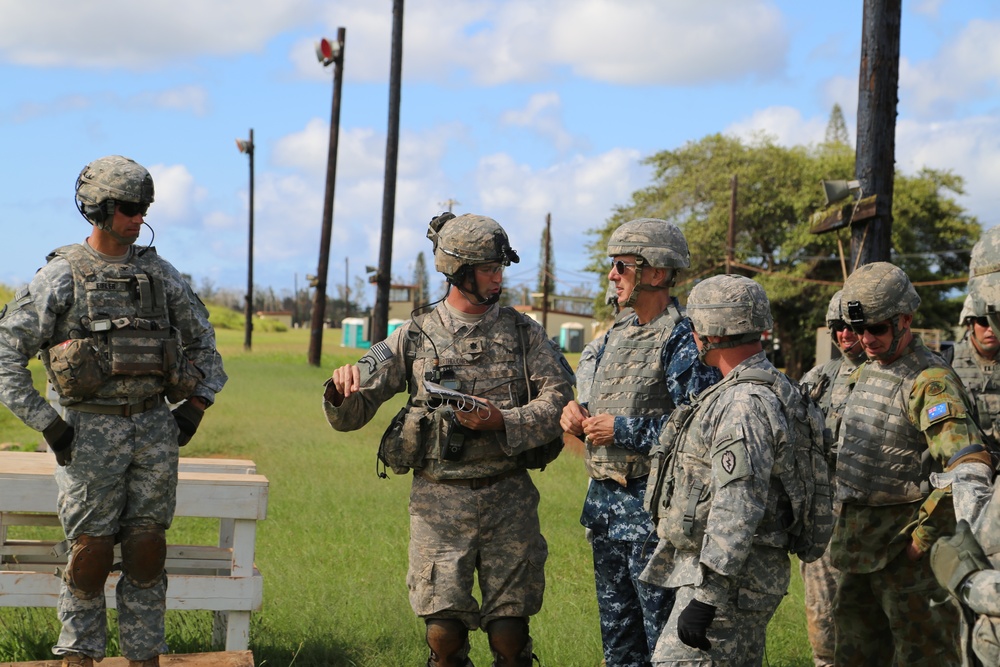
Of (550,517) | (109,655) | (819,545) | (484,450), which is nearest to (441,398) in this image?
(484,450)

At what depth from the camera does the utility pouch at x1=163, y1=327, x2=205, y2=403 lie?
510cm

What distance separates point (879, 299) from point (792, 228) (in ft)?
138

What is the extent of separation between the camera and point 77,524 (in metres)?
4.92

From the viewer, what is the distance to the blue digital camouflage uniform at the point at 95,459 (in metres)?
4.92

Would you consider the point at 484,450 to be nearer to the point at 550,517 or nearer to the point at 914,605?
the point at 914,605

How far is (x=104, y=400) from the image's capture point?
4996mm

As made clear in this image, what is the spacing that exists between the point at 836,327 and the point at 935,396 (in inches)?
48.8

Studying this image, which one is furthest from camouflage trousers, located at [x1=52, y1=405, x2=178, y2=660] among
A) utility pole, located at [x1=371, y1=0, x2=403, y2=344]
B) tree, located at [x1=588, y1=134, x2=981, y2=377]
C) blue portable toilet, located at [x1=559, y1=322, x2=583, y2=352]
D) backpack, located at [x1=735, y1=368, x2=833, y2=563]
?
blue portable toilet, located at [x1=559, y1=322, x2=583, y2=352]

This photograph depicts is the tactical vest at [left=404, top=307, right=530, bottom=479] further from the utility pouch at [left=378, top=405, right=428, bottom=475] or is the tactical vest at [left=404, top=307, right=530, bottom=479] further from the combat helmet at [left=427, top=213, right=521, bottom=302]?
the combat helmet at [left=427, top=213, right=521, bottom=302]

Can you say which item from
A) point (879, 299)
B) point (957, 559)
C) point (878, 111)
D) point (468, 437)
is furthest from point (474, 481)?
point (878, 111)

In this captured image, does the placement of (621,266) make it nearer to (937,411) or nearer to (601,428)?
(601,428)

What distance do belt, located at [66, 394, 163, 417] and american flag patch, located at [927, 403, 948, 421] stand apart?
3548 millimetres

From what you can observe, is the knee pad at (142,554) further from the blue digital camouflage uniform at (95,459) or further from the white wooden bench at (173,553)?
the white wooden bench at (173,553)

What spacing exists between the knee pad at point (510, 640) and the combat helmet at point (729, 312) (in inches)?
62.7
